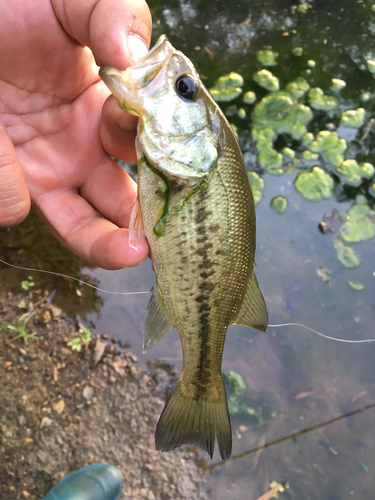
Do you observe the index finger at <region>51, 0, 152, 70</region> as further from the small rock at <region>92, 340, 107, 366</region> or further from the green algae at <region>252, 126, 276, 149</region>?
the green algae at <region>252, 126, 276, 149</region>

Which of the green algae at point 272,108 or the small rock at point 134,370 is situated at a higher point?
the green algae at point 272,108

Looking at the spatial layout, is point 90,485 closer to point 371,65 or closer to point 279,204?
point 279,204

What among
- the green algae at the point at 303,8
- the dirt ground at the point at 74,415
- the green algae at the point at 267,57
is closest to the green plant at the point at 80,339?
the dirt ground at the point at 74,415

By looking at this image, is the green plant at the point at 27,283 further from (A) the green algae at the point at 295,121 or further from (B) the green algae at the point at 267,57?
(B) the green algae at the point at 267,57

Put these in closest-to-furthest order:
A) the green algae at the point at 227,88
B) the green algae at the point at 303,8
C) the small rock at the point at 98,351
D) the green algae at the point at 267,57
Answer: the small rock at the point at 98,351, the green algae at the point at 227,88, the green algae at the point at 267,57, the green algae at the point at 303,8

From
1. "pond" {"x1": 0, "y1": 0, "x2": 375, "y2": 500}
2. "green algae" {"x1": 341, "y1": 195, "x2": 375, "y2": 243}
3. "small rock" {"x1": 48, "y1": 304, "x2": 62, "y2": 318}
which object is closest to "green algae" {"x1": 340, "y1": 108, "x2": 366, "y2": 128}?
"pond" {"x1": 0, "y1": 0, "x2": 375, "y2": 500}

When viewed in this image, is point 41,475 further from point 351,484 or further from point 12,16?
point 12,16
